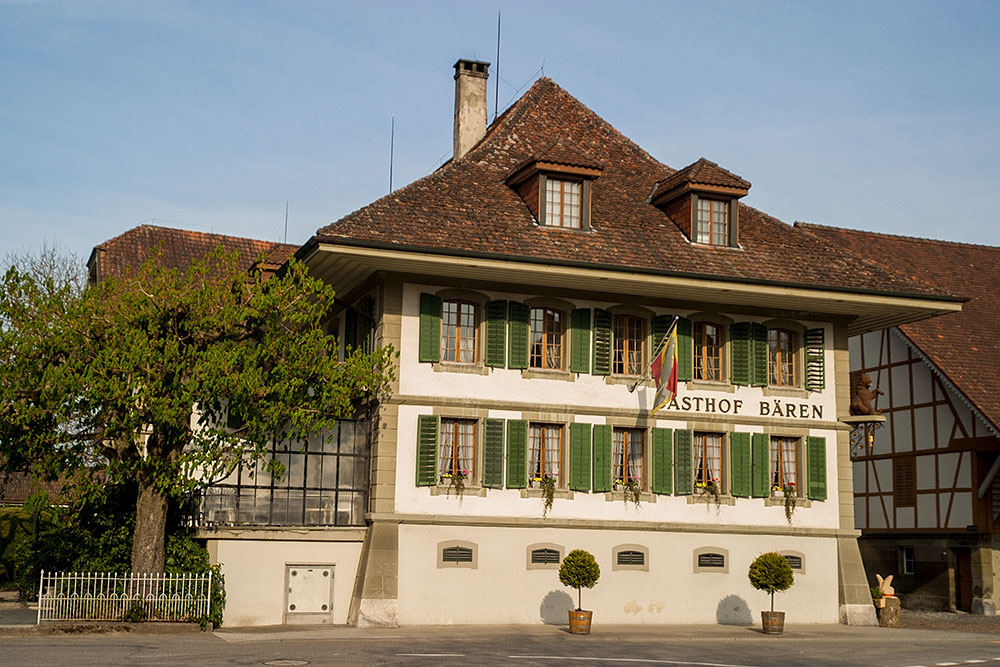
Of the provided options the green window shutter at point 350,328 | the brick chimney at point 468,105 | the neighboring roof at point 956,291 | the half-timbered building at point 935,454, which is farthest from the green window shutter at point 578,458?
the half-timbered building at point 935,454

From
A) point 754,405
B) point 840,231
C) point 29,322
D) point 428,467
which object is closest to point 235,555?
point 428,467

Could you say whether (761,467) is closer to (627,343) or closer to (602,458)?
(602,458)

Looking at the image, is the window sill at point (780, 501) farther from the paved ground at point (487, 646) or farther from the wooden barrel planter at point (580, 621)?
the wooden barrel planter at point (580, 621)

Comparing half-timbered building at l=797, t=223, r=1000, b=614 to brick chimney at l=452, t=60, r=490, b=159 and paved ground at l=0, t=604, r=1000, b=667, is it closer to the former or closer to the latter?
paved ground at l=0, t=604, r=1000, b=667

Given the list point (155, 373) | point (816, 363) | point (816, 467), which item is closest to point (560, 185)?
point (816, 363)

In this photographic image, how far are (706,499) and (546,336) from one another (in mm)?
5278

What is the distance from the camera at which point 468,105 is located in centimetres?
3244

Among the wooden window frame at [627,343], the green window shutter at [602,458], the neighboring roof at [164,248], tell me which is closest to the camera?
the green window shutter at [602,458]

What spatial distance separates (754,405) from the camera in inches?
1134

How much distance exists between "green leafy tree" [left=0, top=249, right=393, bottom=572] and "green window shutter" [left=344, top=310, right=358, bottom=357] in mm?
4426

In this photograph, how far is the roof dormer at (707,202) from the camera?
28844 millimetres

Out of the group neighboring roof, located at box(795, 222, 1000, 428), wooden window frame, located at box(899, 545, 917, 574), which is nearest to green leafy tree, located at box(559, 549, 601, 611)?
neighboring roof, located at box(795, 222, 1000, 428)

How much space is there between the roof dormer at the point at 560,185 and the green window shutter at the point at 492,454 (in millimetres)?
4723

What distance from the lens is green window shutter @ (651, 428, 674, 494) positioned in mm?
27594
